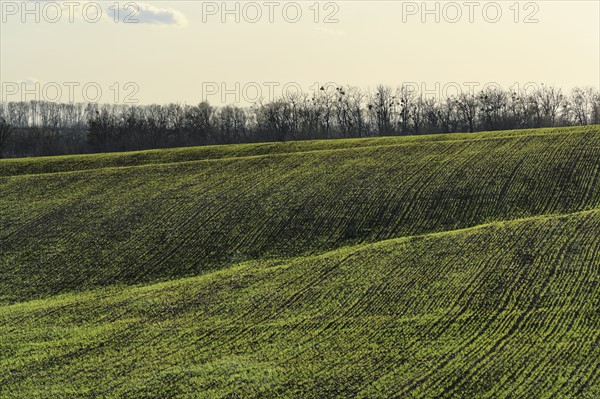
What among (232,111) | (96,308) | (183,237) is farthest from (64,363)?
(232,111)

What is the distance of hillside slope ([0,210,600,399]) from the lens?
21594 mm

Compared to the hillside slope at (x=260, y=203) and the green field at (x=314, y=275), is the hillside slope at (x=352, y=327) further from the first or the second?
the hillside slope at (x=260, y=203)

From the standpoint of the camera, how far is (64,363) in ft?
80.4

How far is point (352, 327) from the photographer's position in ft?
85.9

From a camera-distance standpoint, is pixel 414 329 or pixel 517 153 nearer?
pixel 414 329

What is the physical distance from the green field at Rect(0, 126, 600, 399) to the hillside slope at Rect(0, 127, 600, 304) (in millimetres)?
168

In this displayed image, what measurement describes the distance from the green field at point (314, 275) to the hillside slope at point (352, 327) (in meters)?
0.10

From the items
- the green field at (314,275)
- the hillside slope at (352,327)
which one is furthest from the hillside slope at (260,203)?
the hillside slope at (352,327)

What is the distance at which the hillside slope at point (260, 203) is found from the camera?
3797cm

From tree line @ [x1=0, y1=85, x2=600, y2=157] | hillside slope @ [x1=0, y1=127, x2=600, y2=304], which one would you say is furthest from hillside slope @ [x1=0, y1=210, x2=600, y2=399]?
tree line @ [x1=0, y1=85, x2=600, y2=157]

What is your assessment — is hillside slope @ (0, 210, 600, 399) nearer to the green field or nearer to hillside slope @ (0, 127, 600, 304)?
the green field

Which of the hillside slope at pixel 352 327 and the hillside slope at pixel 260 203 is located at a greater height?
the hillside slope at pixel 260 203

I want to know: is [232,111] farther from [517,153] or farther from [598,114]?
[517,153]

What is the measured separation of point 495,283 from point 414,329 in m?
5.67
